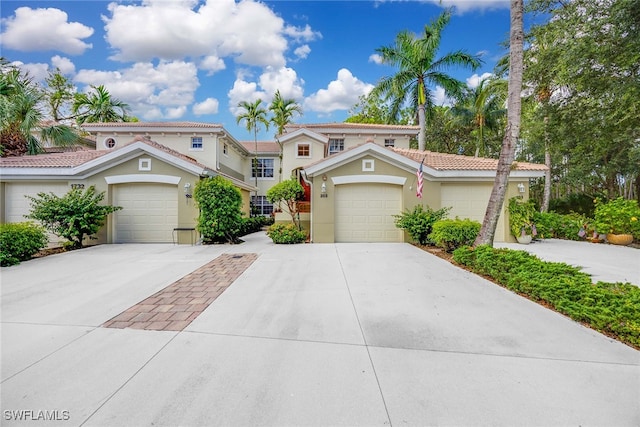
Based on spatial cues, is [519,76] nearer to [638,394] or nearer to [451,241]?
[451,241]

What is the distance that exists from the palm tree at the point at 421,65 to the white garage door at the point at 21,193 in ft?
57.5

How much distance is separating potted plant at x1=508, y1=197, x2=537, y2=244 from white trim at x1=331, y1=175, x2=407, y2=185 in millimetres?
4532

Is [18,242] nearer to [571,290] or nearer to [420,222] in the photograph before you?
[420,222]

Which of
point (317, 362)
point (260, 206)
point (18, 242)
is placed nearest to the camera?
point (317, 362)

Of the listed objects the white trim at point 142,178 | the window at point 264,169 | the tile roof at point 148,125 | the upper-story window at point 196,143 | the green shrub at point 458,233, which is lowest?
the green shrub at point 458,233

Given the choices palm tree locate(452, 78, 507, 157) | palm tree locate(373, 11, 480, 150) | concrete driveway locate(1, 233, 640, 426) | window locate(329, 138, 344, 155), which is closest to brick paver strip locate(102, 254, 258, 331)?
concrete driveway locate(1, 233, 640, 426)

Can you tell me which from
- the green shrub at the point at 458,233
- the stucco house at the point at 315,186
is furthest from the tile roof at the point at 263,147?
the green shrub at the point at 458,233

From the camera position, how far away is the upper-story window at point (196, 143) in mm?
17656

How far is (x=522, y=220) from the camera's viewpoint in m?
10.9

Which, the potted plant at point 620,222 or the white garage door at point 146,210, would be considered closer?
the potted plant at point 620,222

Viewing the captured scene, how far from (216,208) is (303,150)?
909 cm

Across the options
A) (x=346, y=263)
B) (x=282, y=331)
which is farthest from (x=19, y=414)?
(x=346, y=263)

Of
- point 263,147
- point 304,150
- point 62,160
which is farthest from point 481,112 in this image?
point 62,160

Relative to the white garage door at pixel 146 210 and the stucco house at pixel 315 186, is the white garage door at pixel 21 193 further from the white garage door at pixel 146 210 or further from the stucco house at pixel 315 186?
the white garage door at pixel 146 210
